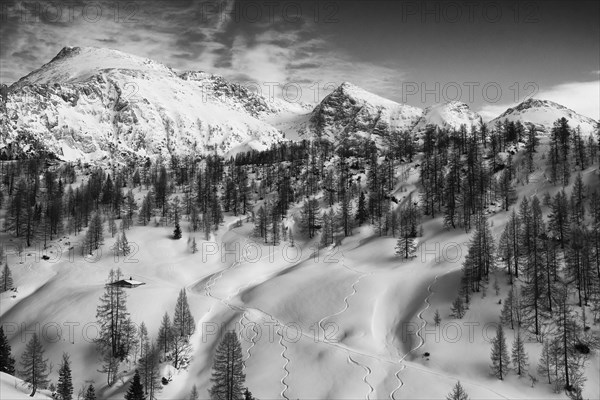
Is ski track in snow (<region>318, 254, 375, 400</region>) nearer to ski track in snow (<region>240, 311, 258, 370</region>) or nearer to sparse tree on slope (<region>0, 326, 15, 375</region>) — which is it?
ski track in snow (<region>240, 311, 258, 370</region>)

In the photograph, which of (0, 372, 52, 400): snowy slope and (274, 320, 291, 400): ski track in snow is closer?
(0, 372, 52, 400): snowy slope

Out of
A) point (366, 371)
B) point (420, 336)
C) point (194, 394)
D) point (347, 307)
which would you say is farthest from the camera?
point (347, 307)

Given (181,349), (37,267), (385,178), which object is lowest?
(181,349)

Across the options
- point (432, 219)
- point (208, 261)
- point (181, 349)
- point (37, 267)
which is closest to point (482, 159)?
point (432, 219)

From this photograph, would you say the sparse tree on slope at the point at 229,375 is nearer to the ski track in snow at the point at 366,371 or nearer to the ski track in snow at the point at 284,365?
the ski track in snow at the point at 284,365

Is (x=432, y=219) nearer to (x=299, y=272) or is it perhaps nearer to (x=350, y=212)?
(x=350, y=212)

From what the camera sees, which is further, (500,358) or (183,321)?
(183,321)

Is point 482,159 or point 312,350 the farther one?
point 482,159

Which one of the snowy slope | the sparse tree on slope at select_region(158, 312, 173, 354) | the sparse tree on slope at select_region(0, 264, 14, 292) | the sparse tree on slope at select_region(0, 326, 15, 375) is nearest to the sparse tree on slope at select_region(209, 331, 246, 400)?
the sparse tree on slope at select_region(158, 312, 173, 354)

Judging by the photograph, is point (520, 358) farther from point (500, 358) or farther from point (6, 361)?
point (6, 361)

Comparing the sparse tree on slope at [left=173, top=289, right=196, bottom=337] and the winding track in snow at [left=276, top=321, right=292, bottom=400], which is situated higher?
the sparse tree on slope at [left=173, top=289, right=196, bottom=337]

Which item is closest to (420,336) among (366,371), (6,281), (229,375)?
(366,371)
